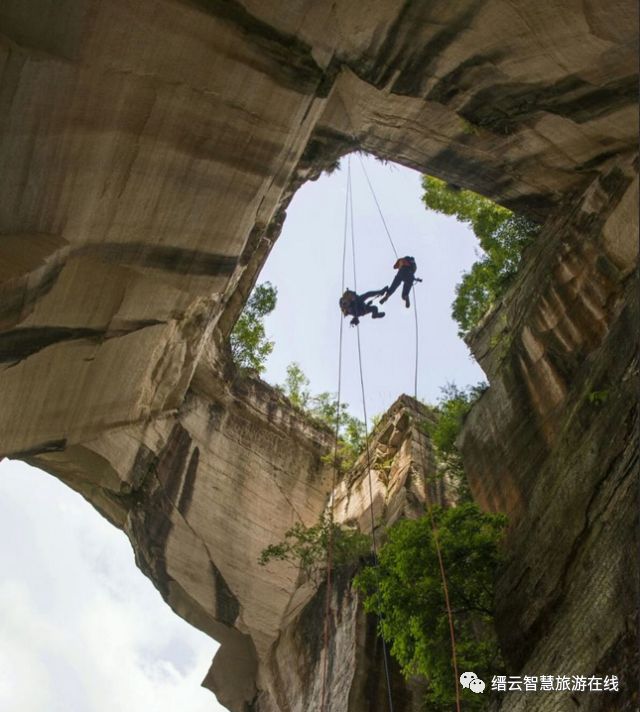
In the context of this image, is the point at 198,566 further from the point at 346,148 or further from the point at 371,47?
the point at 371,47

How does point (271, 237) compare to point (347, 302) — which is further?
point (347, 302)

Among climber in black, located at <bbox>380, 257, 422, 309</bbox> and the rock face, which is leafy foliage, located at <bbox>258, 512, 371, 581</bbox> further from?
climber in black, located at <bbox>380, 257, 422, 309</bbox>

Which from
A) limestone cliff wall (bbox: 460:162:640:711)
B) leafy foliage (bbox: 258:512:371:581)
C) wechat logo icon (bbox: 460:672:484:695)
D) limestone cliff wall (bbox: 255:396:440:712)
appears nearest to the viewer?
limestone cliff wall (bbox: 460:162:640:711)

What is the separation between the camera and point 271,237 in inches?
514

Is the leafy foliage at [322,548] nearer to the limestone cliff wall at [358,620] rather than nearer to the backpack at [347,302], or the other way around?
the limestone cliff wall at [358,620]

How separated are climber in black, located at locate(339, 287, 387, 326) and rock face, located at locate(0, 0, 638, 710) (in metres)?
2.71

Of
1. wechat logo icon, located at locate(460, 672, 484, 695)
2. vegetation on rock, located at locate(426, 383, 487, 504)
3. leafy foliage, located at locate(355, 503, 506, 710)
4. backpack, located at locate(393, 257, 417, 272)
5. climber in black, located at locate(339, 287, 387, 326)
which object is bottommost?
wechat logo icon, located at locate(460, 672, 484, 695)

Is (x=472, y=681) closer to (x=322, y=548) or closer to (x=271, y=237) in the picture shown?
(x=322, y=548)

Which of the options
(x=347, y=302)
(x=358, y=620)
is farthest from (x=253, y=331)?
(x=358, y=620)

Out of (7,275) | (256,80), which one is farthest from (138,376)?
(256,80)

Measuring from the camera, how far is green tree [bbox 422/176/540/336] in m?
12.5

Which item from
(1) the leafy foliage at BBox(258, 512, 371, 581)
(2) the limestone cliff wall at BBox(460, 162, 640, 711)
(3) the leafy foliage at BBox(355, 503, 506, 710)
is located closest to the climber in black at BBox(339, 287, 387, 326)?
(2) the limestone cliff wall at BBox(460, 162, 640, 711)

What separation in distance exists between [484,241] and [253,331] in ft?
20.7

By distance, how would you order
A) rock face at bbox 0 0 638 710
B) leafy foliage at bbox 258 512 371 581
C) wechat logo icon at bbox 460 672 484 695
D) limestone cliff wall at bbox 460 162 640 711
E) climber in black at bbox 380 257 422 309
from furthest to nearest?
climber in black at bbox 380 257 422 309 → leafy foliage at bbox 258 512 371 581 → wechat logo icon at bbox 460 672 484 695 → rock face at bbox 0 0 638 710 → limestone cliff wall at bbox 460 162 640 711
